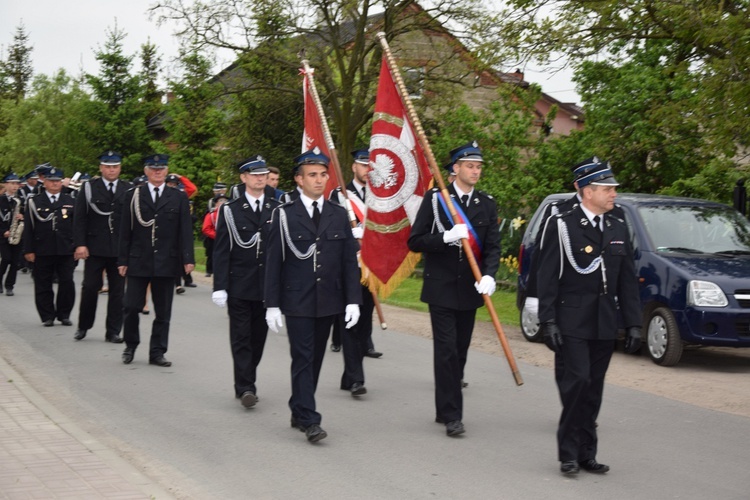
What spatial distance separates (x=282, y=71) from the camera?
1339 inches

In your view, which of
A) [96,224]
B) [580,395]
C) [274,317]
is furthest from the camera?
[96,224]

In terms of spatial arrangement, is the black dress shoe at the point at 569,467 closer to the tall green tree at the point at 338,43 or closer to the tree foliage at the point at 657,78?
the tree foliage at the point at 657,78

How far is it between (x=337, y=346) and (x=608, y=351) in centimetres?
583

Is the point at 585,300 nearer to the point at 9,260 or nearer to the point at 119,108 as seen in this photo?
the point at 9,260

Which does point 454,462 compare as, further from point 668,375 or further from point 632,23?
point 632,23

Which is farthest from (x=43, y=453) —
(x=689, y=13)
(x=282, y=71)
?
(x=282, y=71)

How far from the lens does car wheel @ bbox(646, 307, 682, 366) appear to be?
11.5 m

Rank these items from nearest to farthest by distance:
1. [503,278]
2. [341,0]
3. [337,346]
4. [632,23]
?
[337,346] → [632,23] → [503,278] → [341,0]

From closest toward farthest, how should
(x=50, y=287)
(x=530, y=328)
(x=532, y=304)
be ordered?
1. (x=532, y=304)
2. (x=530, y=328)
3. (x=50, y=287)

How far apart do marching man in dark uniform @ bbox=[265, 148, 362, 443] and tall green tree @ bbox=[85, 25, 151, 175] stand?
44.1 metres

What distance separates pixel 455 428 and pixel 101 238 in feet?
21.3

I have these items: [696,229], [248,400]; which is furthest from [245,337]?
[696,229]

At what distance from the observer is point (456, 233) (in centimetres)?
792

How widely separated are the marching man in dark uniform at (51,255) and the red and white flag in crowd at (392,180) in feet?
22.4
